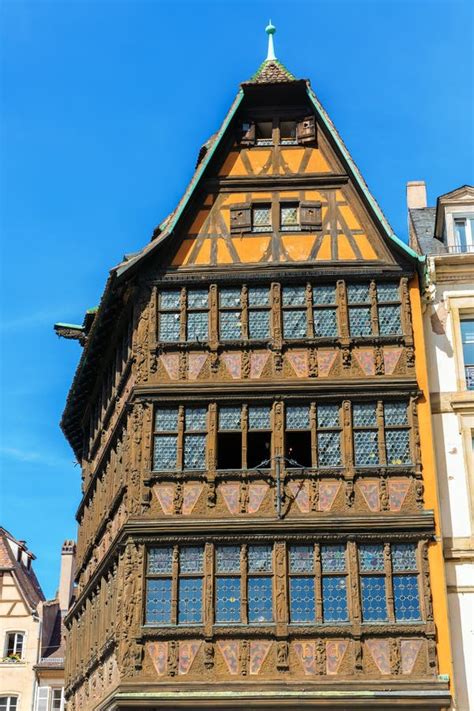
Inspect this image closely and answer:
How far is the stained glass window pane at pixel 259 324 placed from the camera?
70.7 feet

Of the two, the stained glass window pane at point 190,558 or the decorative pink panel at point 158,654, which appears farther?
the stained glass window pane at point 190,558

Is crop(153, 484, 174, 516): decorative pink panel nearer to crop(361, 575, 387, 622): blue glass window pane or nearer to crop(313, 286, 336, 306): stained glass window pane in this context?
crop(361, 575, 387, 622): blue glass window pane

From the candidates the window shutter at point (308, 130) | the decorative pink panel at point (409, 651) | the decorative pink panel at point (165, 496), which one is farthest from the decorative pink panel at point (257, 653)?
the window shutter at point (308, 130)

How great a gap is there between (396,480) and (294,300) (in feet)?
12.9

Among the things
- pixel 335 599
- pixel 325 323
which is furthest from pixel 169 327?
pixel 335 599

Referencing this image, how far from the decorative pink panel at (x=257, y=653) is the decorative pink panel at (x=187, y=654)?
0.91 meters

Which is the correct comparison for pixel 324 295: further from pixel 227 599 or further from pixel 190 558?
pixel 227 599

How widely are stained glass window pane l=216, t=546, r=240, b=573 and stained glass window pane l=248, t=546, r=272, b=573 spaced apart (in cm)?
23

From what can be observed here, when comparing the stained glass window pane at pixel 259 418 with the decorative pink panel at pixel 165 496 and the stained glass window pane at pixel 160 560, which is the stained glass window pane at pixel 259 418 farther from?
the stained glass window pane at pixel 160 560

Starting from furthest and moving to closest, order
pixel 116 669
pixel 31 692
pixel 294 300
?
pixel 31 692
pixel 294 300
pixel 116 669

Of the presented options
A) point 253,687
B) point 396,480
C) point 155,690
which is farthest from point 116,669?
point 396,480

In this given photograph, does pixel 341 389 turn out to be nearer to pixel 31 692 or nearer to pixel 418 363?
pixel 418 363

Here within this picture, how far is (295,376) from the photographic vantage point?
21.2 metres

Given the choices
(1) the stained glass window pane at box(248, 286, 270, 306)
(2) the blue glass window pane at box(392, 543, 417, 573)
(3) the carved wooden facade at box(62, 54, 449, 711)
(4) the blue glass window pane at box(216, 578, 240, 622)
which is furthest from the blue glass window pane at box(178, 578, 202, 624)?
(1) the stained glass window pane at box(248, 286, 270, 306)
